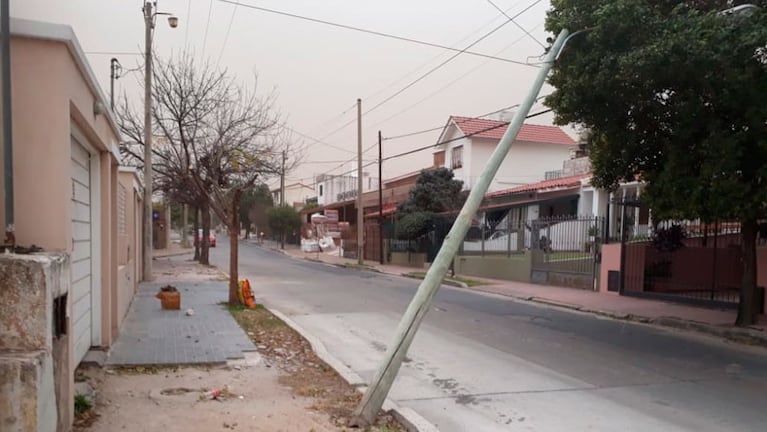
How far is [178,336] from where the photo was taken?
8.80 m

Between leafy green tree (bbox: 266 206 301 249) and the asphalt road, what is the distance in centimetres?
4328

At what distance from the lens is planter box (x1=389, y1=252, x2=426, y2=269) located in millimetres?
29766

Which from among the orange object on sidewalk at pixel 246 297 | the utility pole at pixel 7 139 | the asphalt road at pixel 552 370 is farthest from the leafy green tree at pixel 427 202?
the utility pole at pixel 7 139

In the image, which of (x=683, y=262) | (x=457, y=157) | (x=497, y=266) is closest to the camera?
(x=683, y=262)

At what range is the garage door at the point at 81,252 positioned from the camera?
6.16 m

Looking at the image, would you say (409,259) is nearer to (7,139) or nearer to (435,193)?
(435,193)

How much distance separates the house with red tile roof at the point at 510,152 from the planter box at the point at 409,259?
717 cm

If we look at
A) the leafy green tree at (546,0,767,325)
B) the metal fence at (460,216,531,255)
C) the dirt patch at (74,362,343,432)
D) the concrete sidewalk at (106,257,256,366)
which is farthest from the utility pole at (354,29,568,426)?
the metal fence at (460,216,531,255)

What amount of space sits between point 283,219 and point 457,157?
2394 cm

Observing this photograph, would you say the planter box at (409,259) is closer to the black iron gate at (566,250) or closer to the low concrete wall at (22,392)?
the black iron gate at (566,250)

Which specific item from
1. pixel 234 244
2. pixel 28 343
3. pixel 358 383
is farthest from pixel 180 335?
pixel 28 343

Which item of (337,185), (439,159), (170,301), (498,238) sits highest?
(439,159)

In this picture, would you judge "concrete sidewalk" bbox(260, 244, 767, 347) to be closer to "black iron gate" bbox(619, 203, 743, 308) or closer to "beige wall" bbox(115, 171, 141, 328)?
"black iron gate" bbox(619, 203, 743, 308)

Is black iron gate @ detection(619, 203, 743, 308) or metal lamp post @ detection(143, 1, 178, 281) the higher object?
metal lamp post @ detection(143, 1, 178, 281)
